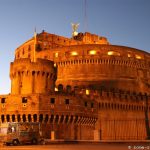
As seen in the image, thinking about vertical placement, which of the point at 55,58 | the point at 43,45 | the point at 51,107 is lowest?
the point at 51,107

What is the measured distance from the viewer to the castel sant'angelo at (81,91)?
3725cm

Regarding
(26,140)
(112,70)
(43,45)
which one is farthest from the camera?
(43,45)

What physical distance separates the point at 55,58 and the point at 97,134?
33.5 m

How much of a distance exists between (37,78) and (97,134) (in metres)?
16.4

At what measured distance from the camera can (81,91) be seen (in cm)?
5091

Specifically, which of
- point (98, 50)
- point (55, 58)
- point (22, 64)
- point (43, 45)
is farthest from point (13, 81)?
point (43, 45)

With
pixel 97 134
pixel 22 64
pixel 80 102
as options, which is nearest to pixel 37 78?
pixel 22 64

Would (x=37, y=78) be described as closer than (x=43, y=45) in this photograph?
Yes

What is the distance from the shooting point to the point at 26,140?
2575 centimetres

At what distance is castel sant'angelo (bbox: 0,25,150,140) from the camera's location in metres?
37.2

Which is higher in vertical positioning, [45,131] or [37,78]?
[37,78]

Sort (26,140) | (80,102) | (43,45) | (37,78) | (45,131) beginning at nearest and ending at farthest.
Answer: (26,140), (45,131), (80,102), (37,78), (43,45)

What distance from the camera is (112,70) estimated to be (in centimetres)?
6356

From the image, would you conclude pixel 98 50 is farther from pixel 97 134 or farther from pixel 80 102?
pixel 97 134
